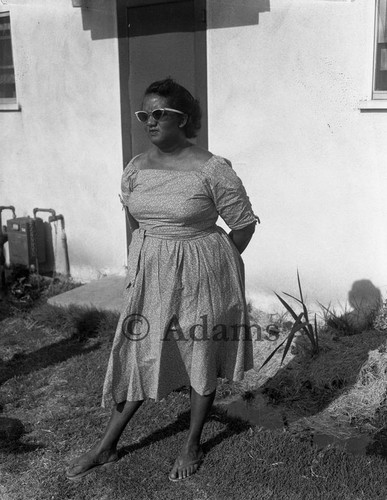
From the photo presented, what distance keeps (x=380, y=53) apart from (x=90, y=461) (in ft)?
11.4

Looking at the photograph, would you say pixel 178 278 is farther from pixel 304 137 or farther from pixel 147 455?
pixel 304 137

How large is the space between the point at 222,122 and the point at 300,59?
863 millimetres

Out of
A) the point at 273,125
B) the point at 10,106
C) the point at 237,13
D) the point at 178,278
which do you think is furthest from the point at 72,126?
the point at 178,278

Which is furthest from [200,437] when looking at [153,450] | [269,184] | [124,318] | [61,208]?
[61,208]

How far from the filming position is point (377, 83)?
5.04 meters

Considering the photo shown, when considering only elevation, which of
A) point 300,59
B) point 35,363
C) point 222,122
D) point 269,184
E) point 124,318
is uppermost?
point 300,59

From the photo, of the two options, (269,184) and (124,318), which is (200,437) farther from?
(269,184)

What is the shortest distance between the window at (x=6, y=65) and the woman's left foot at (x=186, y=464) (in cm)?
499

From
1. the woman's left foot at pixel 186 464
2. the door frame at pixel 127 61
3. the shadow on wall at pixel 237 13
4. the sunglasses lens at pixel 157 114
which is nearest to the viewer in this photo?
the sunglasses lens at pixel 157 114

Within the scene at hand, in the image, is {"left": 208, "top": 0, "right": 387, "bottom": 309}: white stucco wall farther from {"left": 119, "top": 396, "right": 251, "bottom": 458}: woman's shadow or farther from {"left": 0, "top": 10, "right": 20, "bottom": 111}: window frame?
{"left": 0, "top": 10, "right": 20, "bottom": 111}: window frame

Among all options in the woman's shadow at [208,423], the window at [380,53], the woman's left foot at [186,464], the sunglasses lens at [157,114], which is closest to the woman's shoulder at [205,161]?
the sunglasses lens at [157,114]

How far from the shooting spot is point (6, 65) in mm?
7375

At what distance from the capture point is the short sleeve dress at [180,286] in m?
3.36

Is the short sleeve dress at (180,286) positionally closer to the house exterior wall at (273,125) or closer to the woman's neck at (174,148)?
the woman's neck at (174,148)
